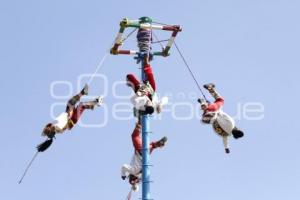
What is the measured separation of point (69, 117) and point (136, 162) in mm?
1617

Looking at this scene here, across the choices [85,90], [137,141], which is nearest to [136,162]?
[137,141]

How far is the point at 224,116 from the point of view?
1166 centimetres

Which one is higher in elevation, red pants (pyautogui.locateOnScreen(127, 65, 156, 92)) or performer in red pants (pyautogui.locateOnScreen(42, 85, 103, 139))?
red pants (pyautogui.locateOnScreen(127, 65, 156, 92))

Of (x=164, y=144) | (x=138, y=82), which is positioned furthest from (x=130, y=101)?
(x=164, y=144)

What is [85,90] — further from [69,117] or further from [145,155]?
[145,155]

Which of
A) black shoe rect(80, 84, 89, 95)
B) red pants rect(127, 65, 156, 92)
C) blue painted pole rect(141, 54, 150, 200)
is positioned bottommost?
blue painted pole rect(141, 54, 150, 200)

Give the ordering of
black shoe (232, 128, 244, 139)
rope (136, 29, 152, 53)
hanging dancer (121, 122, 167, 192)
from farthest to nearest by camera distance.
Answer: rope (136, 29, 152, 53) < hanging dancer (121, 122, 167, 192) < black shoe (232, 128, 244, 139)

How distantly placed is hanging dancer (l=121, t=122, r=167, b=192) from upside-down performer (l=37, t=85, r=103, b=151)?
1.13 m

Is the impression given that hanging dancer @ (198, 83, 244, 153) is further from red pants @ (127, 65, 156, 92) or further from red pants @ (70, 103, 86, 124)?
red pants @ (70, 103, 86, 124)

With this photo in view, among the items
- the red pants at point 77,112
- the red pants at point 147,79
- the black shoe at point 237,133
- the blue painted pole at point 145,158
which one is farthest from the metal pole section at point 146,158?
the black shoe at point 237,133

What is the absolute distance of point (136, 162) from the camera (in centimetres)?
1259

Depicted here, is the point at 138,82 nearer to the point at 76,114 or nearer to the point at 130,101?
the point at 130,101

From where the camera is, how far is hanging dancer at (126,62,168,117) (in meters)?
11.9

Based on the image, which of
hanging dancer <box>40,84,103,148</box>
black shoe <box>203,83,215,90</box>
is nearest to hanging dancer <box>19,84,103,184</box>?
hanging dancer <box>40,84,103,148</box>
